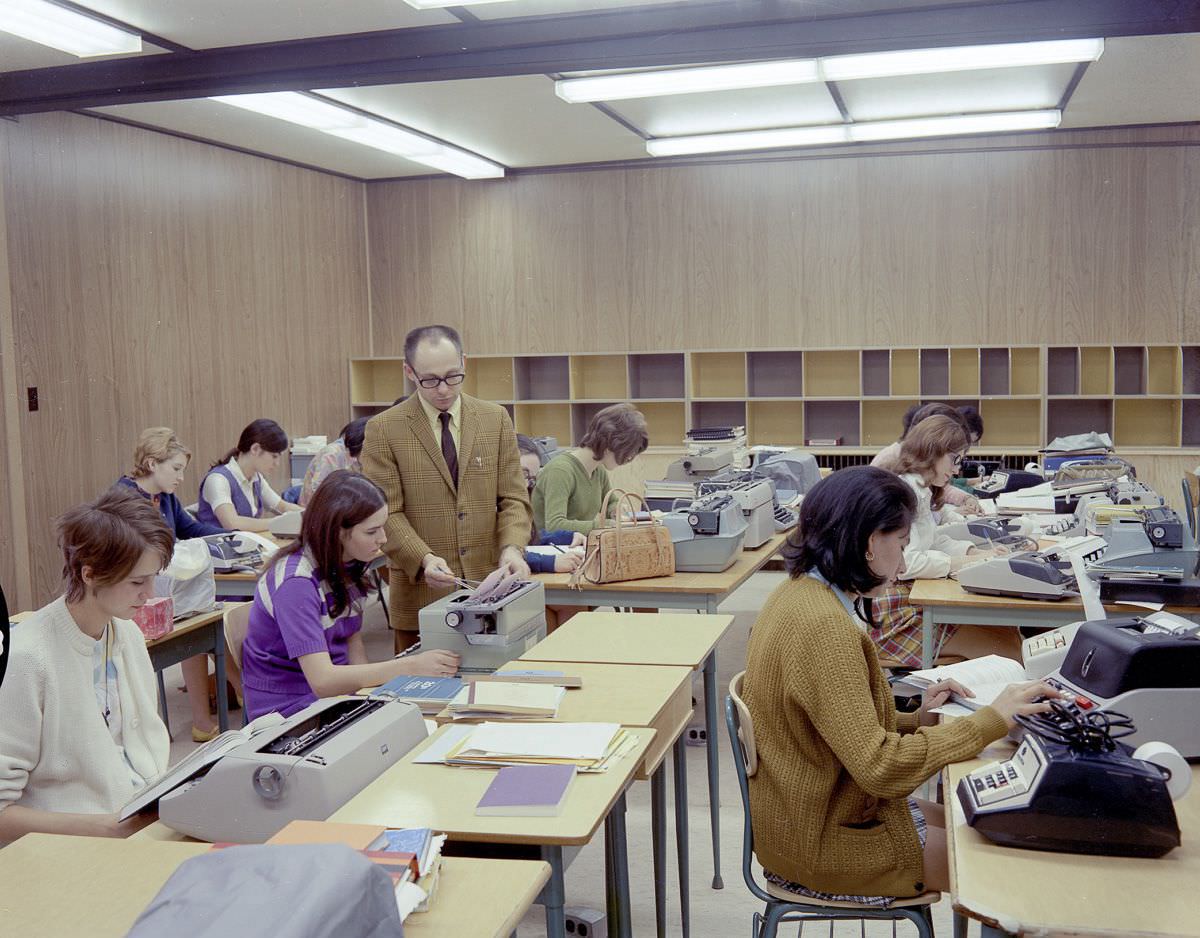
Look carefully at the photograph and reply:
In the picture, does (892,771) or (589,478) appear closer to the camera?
(892,771)

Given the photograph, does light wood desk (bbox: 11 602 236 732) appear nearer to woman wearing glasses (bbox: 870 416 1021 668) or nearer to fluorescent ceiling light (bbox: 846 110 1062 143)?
woman wearing glasses (bbox: 870 416 1021 668)

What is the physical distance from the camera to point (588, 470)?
5.06m

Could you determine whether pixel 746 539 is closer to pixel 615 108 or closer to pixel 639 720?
pixel 639 720

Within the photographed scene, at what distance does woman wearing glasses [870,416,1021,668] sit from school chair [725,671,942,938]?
1.81 meters

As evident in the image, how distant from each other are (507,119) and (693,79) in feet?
6.03

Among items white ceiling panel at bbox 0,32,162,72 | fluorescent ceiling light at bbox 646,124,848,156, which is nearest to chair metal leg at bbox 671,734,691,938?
white ceiling panel at bbox 0,32,162,72

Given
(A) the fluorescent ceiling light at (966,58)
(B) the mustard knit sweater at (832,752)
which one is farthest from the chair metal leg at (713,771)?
(A) the fluorescent ceiling light at (966,58)

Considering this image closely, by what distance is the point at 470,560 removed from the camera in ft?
12.2

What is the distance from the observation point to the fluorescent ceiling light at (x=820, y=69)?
5691 millimetres

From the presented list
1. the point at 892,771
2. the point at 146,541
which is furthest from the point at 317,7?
the point at 892,771

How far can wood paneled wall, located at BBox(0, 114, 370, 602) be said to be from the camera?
6391 millimetres

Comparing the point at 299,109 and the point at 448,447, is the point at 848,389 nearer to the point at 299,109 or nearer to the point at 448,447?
the point at 299,109

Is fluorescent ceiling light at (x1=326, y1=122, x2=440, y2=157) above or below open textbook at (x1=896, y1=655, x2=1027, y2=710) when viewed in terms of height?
above

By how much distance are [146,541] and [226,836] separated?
0.65 m
